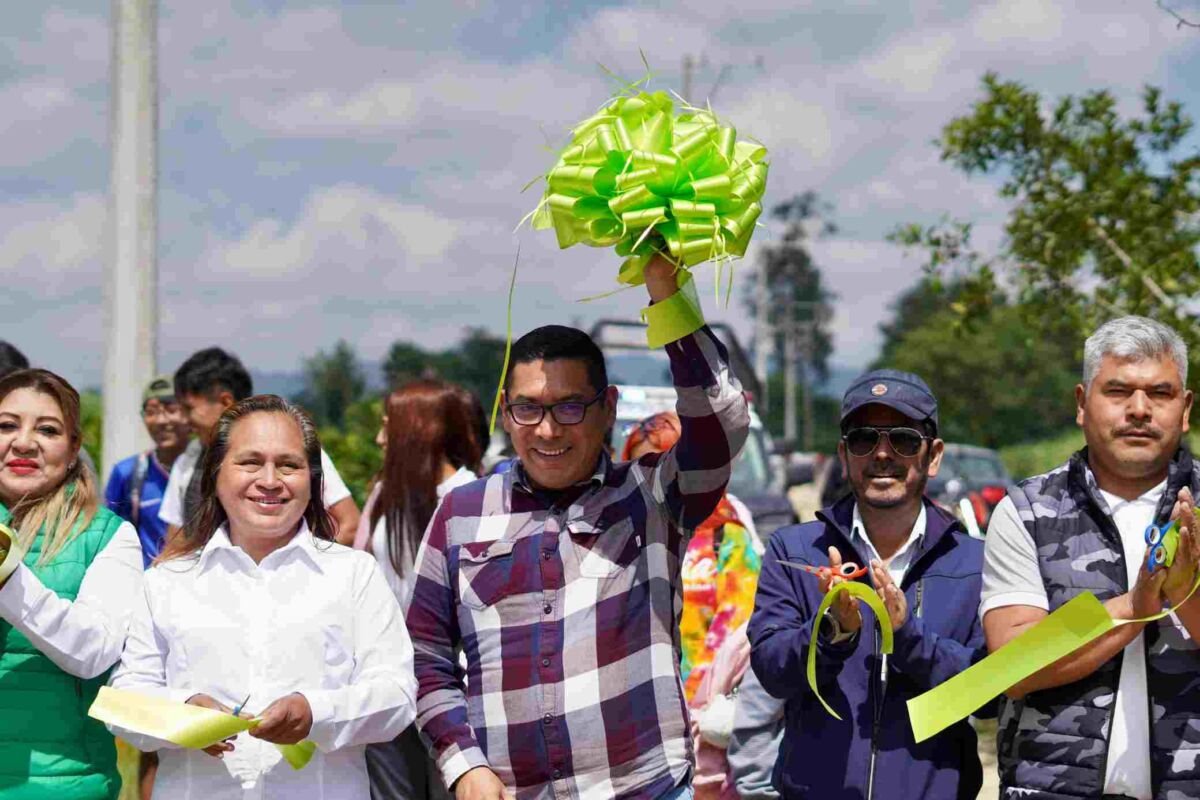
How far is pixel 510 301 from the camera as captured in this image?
10.1 feet

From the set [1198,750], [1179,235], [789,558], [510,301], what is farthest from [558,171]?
[1179,235]

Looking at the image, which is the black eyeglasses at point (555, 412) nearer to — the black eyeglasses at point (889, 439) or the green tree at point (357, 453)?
the black eyeglasses at point (889, 439)

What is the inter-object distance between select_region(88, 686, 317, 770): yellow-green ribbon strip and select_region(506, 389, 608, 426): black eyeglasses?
92cm

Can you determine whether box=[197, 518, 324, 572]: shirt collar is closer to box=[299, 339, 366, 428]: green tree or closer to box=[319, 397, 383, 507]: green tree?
box=[319, 397, 383, 507]: green tree

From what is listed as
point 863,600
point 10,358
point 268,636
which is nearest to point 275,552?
point 268,636

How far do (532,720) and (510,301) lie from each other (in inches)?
39.2

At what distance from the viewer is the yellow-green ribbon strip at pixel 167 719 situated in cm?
302

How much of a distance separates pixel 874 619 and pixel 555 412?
0.97 m

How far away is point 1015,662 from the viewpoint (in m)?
3.11

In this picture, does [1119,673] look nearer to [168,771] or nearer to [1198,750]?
[1198,750]

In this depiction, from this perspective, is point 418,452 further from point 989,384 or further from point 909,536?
point 989,384

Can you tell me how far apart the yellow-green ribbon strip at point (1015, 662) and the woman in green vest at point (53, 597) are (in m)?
1.96

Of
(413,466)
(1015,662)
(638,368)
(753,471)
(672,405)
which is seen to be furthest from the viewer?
(638,368)

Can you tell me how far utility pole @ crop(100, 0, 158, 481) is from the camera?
8633 millimetres
